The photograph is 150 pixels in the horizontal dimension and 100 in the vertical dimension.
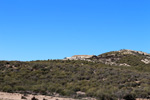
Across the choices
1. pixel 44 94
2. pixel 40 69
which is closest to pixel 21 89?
pixel 44 94

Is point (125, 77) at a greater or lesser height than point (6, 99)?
greater

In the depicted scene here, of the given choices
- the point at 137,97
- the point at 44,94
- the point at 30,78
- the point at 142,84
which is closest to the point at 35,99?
the point at 44,94

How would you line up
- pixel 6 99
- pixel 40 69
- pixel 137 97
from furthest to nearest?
pixel 40 69
pixel 137 97
pixel 6 99

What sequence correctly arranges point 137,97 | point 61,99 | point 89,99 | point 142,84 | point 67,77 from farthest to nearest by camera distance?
point 67,77
point 142,84
point 137,97
point 89,99
point 61,99

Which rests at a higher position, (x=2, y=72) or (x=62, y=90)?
(x=2, y=72)

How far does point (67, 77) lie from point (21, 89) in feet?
37.0

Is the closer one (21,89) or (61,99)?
(61,99)

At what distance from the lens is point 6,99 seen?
Answer: 2195cm

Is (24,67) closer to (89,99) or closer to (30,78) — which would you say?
(30,78)

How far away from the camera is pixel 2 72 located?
128ft

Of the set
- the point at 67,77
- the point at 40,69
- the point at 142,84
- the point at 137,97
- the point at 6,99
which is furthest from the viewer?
the point at 40,69

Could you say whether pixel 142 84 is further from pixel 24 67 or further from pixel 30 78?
pixel 24 67

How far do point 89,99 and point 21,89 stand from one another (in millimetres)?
7894

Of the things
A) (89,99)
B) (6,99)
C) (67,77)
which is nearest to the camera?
(6,99)
